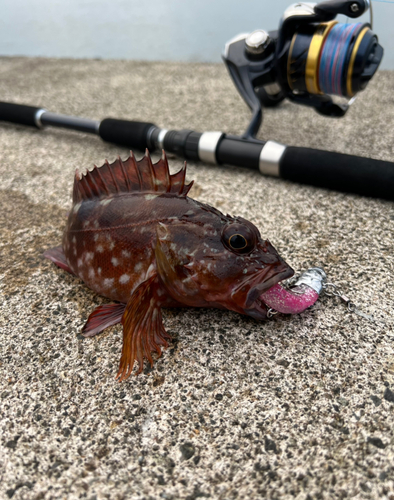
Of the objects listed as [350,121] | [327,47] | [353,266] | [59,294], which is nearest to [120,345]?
[59,294]

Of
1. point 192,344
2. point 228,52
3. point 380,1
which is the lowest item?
point 192,344

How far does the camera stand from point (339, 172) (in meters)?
2.38

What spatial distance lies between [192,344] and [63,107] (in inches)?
132

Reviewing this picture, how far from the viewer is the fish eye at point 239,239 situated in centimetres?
134

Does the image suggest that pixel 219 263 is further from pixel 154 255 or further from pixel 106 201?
pixel 106 201

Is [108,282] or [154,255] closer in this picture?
[154,255]

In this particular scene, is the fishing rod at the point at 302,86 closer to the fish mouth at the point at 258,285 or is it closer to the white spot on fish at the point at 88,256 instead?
the fish mouth at the point at 258,285

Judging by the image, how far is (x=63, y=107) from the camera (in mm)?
4070

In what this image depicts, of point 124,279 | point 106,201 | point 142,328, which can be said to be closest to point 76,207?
point 106,201

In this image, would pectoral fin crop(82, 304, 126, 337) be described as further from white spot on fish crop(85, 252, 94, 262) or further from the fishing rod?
the fishing rod

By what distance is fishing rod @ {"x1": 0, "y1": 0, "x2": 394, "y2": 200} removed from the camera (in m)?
2.32

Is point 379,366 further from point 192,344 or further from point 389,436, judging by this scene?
point 192,344

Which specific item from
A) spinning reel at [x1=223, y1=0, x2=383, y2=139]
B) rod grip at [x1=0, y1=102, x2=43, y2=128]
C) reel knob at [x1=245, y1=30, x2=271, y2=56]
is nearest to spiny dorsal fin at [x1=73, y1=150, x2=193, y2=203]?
spinning reel at [x1=223, y1=0, x2=383, y2=139]

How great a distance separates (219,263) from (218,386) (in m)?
0.41
